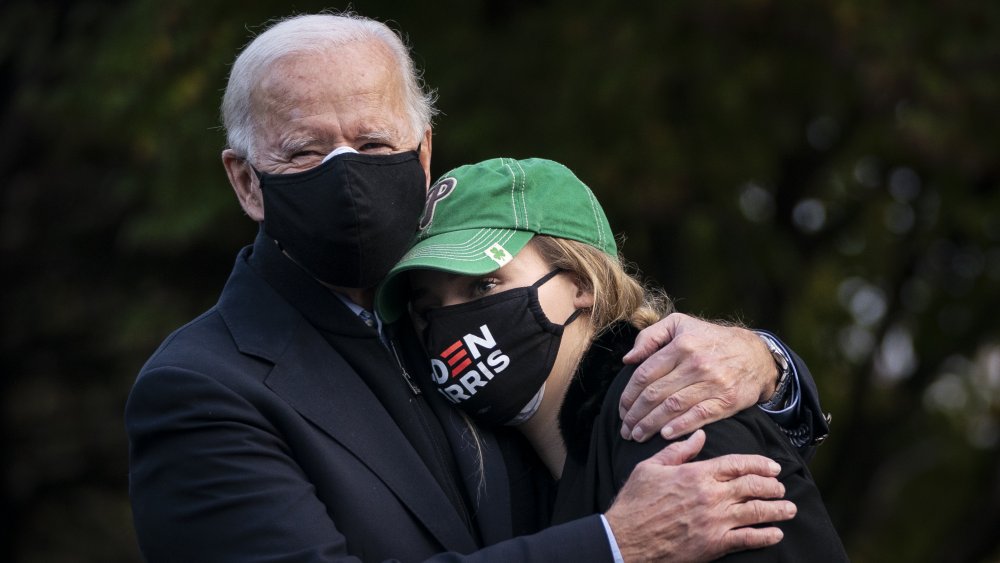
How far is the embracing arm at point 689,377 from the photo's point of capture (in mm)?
2719

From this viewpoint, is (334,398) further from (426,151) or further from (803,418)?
(803,418)

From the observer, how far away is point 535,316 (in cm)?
300

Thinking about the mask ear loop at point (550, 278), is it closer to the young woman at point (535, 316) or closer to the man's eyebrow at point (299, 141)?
the young woman at point (535, 316)

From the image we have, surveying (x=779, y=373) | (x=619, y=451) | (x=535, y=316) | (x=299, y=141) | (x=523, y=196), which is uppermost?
(x=299, y=141)

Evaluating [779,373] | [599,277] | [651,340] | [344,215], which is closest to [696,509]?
[651,340]

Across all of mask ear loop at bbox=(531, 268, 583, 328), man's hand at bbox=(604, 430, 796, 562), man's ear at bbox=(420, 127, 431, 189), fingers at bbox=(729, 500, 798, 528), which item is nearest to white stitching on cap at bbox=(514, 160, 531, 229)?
mask ear loop at bbox=(531, 268, 583, 328)

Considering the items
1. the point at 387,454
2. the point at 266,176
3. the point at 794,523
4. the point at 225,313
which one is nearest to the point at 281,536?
the point at 387,454

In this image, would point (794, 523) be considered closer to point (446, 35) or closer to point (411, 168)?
point (411, 168)

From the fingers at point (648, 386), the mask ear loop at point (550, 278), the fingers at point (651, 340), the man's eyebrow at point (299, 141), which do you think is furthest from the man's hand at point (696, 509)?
the man's eyebrow at point (299, 141)

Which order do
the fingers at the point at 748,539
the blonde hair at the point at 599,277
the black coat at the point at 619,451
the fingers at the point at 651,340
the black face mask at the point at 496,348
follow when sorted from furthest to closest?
the blonde hair at the point at 599,277 → the black face mask at the point at 496,348 → the fingers at the point at 651,340 → the black coat at the point at 619,451 → the fingers at the point at 748,539

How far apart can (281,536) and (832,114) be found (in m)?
6.76

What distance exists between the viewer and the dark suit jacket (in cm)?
264

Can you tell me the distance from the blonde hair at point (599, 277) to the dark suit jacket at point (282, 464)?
45 cm

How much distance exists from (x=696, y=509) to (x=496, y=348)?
25.0 inches
